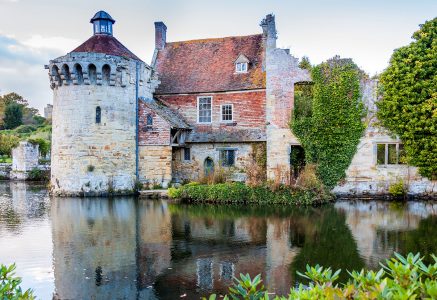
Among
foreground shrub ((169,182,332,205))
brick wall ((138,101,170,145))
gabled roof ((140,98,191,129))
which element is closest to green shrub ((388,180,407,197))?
foreground shrub ((169,182,332,205))

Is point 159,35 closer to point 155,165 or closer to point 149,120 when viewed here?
point 149,120

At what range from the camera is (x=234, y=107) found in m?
26.3

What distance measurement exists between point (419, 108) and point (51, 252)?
18.6m

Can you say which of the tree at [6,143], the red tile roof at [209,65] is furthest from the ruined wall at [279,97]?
the tree at [6,143]

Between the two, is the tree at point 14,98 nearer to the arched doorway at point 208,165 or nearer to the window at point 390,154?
the arched doorway at point 208,165

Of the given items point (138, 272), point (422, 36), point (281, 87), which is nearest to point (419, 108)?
point (422, 36)

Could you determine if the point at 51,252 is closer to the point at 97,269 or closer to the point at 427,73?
the point at 97,269

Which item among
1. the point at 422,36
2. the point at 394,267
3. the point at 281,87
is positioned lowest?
the point at 394,267

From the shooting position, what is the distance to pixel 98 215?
57.8ft

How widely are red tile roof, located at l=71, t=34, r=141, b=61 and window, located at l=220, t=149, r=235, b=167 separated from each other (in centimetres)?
805

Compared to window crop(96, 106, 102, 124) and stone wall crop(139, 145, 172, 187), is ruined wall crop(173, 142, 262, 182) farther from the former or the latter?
window crop(96, 106, 102, 124)

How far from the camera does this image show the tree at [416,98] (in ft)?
71.1

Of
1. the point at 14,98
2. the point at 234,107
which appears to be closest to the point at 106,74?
the point at 234,107

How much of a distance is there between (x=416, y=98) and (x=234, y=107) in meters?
10.2
